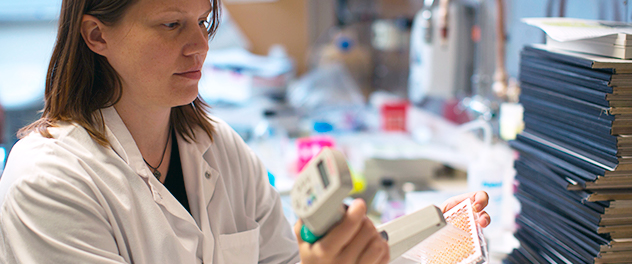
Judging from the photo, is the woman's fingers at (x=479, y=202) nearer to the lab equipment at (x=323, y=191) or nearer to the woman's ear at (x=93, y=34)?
the lab equipment at (x=323, y=191)

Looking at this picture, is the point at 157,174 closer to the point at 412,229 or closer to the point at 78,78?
the point at 78,78

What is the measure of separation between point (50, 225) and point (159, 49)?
40cm

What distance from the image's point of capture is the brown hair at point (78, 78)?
1.01m

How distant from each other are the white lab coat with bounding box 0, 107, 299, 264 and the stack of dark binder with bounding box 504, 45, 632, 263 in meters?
0.62

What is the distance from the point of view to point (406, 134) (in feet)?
9.50

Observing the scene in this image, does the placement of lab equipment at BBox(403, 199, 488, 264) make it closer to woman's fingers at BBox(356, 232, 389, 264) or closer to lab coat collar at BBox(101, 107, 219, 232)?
woman's fingers at BBox(356, 232, 389, 264)

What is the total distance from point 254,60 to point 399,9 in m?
1.20

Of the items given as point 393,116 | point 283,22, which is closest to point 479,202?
point 393,116

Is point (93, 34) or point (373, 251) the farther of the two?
point (93, 34)

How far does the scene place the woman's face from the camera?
102cm

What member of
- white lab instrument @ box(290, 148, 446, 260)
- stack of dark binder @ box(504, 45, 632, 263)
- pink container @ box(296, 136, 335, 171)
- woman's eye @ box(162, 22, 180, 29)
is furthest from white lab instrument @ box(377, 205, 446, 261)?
pink container @ box(296, 136, 335, 171)

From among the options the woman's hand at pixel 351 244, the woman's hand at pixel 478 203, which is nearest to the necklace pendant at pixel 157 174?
the woman's hand at pixel 351 244

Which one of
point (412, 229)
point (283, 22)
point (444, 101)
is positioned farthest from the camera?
point (283, 22)

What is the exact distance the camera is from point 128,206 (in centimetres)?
101
